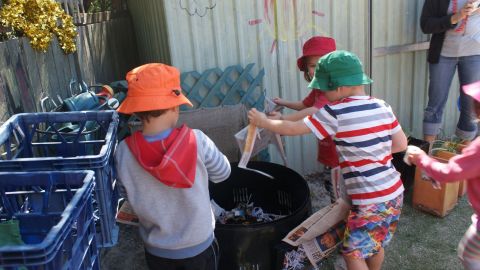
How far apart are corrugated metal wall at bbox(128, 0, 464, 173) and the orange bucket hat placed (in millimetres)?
1903

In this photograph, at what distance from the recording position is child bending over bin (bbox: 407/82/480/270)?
78.6 inches

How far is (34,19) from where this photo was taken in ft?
10.00

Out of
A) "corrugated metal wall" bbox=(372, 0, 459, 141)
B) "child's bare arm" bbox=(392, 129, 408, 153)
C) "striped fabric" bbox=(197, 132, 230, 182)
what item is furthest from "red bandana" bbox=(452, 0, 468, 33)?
"striped fabric" bbox=(197, 132, 230, 182)

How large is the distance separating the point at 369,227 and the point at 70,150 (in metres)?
1.81

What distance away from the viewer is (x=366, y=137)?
242 centimetres

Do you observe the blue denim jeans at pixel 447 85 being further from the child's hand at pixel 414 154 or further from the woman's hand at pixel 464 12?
the child's hand at pixel 414 154

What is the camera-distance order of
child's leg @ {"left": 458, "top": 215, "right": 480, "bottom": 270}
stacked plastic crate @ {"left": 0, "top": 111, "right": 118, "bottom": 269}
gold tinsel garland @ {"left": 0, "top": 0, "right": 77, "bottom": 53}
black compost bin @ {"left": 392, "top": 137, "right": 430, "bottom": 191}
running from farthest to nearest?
black compost bin @ {"left": 392, "top": 137, "right": 430, "bottom": 191} < gold tinsel garland @ {"left": 0, "top": 0, "right": 77, "bottom": 53} < child's leg @ {"left": 458, "top": 215, "right": 480, "bottom": 270} < stacked plastic crate @ {"left": 0, "top": 111, "right": 118, "bottom": 269}

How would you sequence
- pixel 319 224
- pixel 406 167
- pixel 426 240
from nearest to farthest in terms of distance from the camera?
pixel 319 224, pixel 426 240, pixel 406 167

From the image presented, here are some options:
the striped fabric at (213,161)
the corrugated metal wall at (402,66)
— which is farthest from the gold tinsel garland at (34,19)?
the corrugated metal wall at (402,66)

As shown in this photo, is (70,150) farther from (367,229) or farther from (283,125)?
(367,229)

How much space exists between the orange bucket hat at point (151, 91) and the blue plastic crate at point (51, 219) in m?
0.41

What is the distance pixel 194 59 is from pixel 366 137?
6.57 ft

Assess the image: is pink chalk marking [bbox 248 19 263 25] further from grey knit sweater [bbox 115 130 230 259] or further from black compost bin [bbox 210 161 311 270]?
grey knit sweater [bbox 115 130 230 259]

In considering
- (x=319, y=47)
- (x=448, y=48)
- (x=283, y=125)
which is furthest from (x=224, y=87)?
(x=448, y=48)
